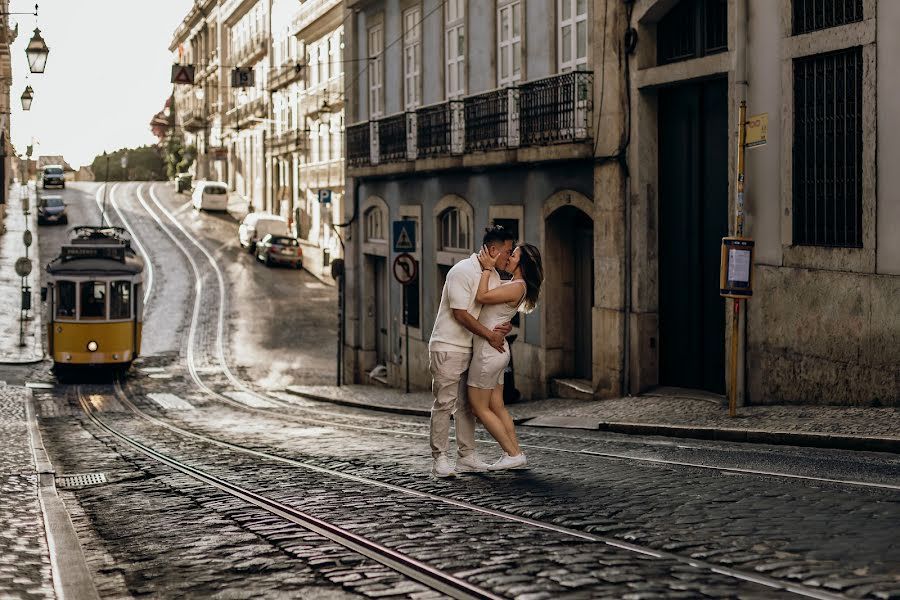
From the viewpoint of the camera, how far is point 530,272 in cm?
927

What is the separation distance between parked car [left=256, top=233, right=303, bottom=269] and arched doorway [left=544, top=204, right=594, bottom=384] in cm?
3391

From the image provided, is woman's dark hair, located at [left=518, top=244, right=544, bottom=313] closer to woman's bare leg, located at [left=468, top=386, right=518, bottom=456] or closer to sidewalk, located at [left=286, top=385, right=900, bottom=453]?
woman's bare leg, located at [left=468, top=386, right=518, bottom=456]

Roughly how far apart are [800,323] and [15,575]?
9.51 m

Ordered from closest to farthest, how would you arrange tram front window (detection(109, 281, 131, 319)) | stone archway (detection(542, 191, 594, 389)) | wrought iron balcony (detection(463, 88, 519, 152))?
stone archway (detection(542, 191, 594, 389)), wrought iron balcony (detection(463, 88, 519, 152)), tram front window (detection(109, 281, 131, 319))

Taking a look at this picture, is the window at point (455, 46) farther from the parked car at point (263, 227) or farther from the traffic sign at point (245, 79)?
the traffic sign at point (245, 79)

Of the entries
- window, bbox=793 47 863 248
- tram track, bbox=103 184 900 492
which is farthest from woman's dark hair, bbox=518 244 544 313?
window, bbox=793 47 863 248

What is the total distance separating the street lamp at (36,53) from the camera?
23.4 metres

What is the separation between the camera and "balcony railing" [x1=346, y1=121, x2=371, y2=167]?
29.7 meters

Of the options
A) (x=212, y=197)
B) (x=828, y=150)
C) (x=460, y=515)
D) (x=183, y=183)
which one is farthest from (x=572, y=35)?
(x=183, y=183)

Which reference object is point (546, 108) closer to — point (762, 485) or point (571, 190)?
point (571, 190)

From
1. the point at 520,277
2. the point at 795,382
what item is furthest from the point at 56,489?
the point at 795,382

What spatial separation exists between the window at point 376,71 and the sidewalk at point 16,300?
1063 cm

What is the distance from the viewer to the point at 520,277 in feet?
30.5

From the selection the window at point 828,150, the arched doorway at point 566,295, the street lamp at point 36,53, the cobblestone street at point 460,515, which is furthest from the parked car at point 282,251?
the window at point 828,150
